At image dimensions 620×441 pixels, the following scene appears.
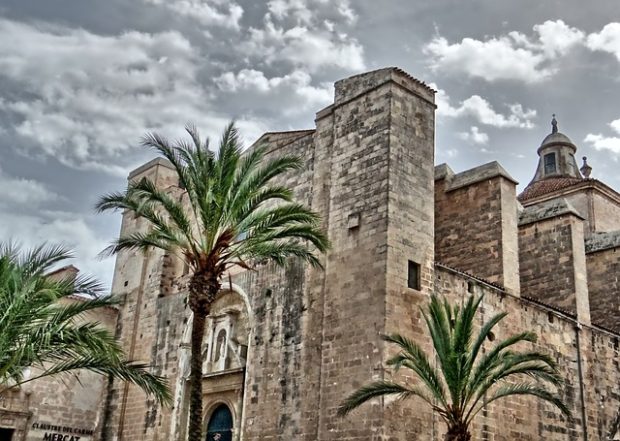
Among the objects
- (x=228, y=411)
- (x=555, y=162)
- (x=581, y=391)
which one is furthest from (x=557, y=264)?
(x=555, y=162)

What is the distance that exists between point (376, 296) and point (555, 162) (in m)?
20.1

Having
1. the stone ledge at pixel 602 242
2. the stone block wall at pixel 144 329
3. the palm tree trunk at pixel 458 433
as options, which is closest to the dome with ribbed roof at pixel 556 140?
the stone ledge at pixel 602 242

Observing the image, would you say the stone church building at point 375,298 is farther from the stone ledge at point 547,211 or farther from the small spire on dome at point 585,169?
the small spire on dome at point 585,169

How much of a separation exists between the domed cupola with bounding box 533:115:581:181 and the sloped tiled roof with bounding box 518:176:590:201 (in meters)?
0.69

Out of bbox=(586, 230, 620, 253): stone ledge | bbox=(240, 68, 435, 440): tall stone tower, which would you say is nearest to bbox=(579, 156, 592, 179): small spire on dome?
bbox=(586, 230, 620, 253): stone ledge

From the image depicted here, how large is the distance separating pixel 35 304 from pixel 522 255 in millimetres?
13289

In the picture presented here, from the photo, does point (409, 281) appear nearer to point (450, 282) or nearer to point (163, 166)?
point (450, 282)

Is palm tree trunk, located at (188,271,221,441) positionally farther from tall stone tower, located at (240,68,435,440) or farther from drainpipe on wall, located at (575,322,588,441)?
drainpipe on wall, located at (575,322,588,441)

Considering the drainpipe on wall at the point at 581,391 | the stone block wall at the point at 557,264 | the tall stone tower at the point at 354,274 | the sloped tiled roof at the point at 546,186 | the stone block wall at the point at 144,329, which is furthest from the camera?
the sloped tiled roof at the point at 546,186

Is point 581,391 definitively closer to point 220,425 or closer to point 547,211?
point 547,211

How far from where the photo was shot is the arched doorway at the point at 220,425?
16.0 metres

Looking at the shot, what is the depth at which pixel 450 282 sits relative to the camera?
572 inches

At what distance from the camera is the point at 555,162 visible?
101 ft

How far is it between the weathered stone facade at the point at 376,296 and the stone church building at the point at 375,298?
0.03 metres
